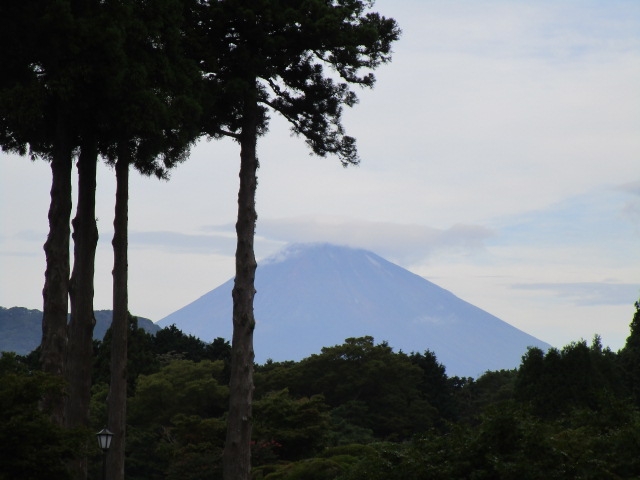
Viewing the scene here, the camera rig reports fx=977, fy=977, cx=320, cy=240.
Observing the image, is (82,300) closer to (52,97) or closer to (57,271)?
(57,271)

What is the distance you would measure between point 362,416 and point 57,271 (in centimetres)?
3873

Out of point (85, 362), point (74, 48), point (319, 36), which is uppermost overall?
point (319, 36)

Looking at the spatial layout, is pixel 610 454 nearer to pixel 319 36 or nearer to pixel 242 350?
pixel 242 350

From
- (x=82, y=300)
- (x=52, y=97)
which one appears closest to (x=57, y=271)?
(x=82, y=300)

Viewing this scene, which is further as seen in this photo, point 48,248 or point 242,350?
point 242,350

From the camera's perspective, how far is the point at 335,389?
197 ft

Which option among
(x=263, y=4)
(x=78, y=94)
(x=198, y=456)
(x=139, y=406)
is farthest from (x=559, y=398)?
(x=78, y=94)

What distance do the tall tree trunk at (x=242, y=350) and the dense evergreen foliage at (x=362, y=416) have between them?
243 cm

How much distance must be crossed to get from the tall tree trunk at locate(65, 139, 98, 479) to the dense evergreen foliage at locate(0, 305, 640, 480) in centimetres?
125

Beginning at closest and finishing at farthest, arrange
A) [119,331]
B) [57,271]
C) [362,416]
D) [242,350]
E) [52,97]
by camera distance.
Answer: [57,271] < [52,97] < [119,331] < [242,350] < [362,416]

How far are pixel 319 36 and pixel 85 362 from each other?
9169 millimetres

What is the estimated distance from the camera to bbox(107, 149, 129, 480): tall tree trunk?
20828mm

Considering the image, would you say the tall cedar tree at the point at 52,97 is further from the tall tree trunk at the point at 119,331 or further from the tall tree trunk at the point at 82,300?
the tall tree trunk at the point at 119,331

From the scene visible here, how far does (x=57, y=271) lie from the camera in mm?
19547
